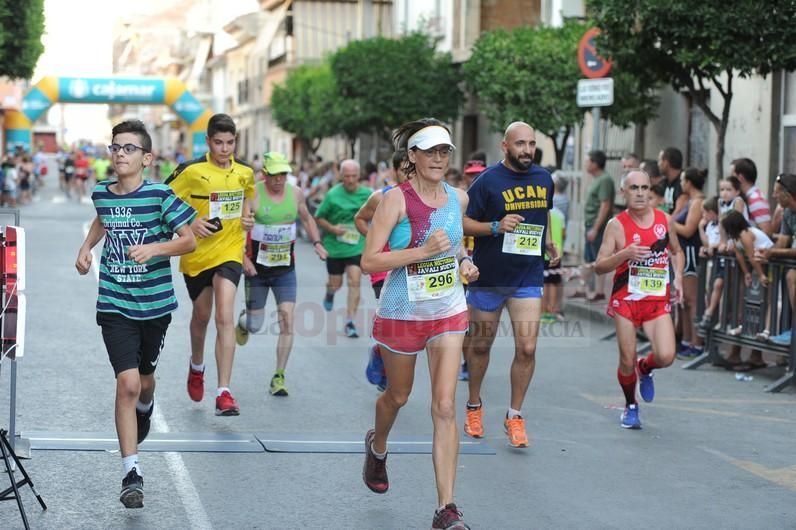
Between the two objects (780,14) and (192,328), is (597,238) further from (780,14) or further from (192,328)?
(192,328)

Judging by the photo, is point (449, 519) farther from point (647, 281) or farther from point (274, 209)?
point (274, 209)

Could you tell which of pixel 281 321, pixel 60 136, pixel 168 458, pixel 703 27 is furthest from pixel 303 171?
pixel 60 136

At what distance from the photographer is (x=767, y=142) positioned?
1766 cm

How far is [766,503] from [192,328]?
13.7 feet

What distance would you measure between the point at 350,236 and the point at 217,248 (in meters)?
Answer: 4.23

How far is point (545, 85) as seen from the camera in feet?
69.5

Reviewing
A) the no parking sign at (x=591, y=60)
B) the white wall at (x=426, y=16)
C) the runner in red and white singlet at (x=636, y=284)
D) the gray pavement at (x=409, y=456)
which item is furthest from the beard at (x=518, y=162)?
the white wall at (x=426, y=16)

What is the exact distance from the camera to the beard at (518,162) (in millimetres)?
8227

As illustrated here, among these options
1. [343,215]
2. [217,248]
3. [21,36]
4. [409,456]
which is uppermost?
[21,36]

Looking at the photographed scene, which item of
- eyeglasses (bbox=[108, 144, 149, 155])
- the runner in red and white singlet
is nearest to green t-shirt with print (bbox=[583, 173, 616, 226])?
the runner in red and white singlet

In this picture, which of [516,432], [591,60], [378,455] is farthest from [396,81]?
[378,455]

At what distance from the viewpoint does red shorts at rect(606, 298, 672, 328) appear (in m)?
8.84

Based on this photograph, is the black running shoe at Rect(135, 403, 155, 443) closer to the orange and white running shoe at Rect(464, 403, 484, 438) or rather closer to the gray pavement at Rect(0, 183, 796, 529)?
the gray pavement at Rect(0, 183, 796, 529)

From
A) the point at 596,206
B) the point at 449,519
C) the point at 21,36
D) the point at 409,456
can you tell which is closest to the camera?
the point at 449,519
